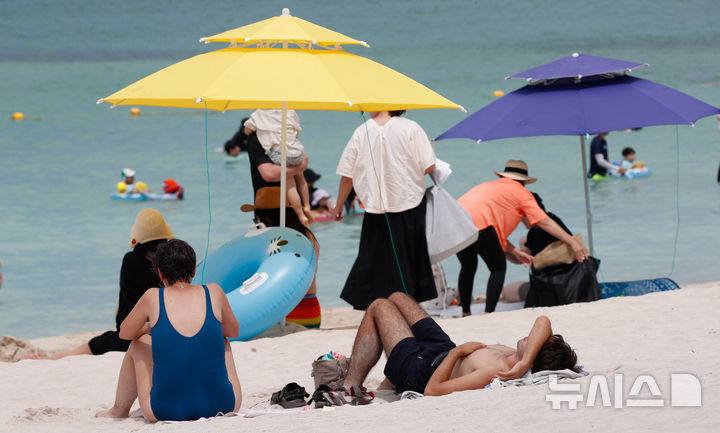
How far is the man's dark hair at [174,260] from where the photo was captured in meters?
4.16

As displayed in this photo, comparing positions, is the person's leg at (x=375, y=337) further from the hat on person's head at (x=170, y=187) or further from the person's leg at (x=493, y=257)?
the hat on person's head at (x=170, y=187)

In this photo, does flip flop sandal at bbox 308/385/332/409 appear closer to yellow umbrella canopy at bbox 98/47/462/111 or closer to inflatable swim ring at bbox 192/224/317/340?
inflatable swim ring at bbox 192/224/317/340

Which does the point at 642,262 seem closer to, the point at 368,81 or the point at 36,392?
the point at 368,81

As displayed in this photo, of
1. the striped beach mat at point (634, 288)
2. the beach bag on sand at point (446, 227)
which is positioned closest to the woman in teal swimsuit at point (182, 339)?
the beach bag on sand at point (446, 227)

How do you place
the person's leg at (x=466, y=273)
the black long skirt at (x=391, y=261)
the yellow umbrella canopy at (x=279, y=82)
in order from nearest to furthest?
the yellow umbrella canopy at (x=279, y=82) < the black long skirt at (x=391, y=261) < the person's leg at (x=466, y=273)

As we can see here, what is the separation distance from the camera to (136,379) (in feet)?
14.4

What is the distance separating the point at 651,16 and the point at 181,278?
57.6m

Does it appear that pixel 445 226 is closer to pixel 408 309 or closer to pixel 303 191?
pixel 303 191

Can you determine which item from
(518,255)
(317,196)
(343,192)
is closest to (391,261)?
(343,192)

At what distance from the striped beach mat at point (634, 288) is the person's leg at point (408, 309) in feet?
7.88

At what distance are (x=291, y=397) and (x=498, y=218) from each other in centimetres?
243

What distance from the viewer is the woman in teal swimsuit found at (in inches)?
163

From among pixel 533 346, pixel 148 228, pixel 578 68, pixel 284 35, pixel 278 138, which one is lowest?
pixel 533 346

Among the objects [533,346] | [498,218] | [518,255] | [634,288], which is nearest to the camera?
[533,346]
